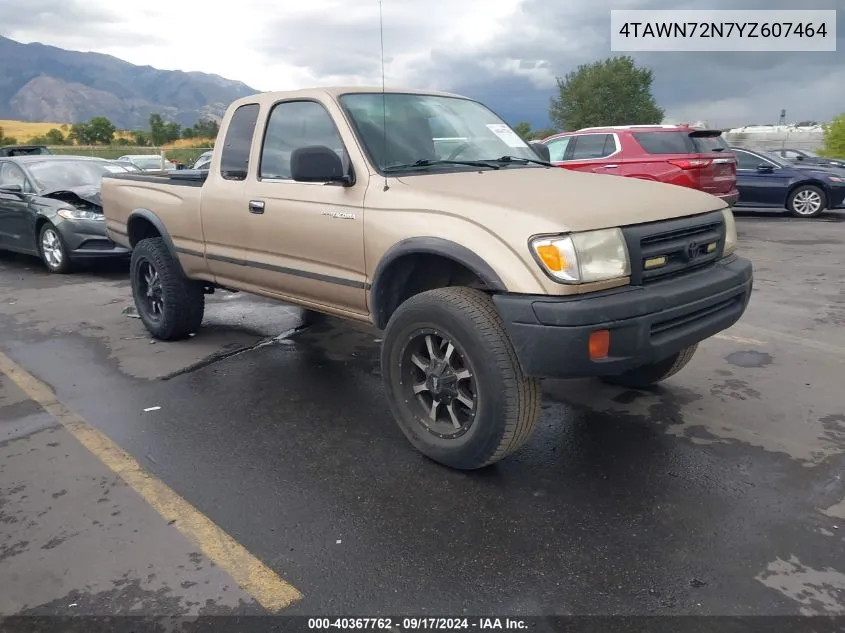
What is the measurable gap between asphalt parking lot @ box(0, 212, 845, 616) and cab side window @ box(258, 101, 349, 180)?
1.49 meters

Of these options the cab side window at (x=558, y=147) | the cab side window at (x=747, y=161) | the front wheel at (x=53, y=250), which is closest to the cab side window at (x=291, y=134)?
the front wheel at (x=53, y=250)

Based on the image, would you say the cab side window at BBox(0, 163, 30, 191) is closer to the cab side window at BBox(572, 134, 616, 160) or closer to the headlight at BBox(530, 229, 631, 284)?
the cab side window at BBox(572, 134, 616, 160)

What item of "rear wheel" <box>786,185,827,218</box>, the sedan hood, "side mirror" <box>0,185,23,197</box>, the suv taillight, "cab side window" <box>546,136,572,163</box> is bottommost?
"rear wheel" <box>786,185,827,218</box>

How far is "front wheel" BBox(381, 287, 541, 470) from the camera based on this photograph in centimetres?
300

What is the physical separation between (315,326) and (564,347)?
3652mm

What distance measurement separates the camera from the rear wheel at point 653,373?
414 centimetres

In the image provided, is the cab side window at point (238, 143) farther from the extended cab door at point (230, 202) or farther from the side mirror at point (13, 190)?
the side mirror at point (13, 190)

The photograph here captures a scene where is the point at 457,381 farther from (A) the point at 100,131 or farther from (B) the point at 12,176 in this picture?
(A) the point at 100,131

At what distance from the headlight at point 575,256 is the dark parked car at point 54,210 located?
6.87m

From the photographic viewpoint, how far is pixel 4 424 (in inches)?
157

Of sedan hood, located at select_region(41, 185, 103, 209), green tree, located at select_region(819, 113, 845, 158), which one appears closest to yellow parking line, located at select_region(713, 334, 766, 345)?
sedan hood, located at select_region(41, 185, 103, 209)

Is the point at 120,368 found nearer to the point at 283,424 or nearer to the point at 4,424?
the point at 4,424

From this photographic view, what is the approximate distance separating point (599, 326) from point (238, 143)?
303cm

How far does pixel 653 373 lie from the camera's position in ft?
14.0
